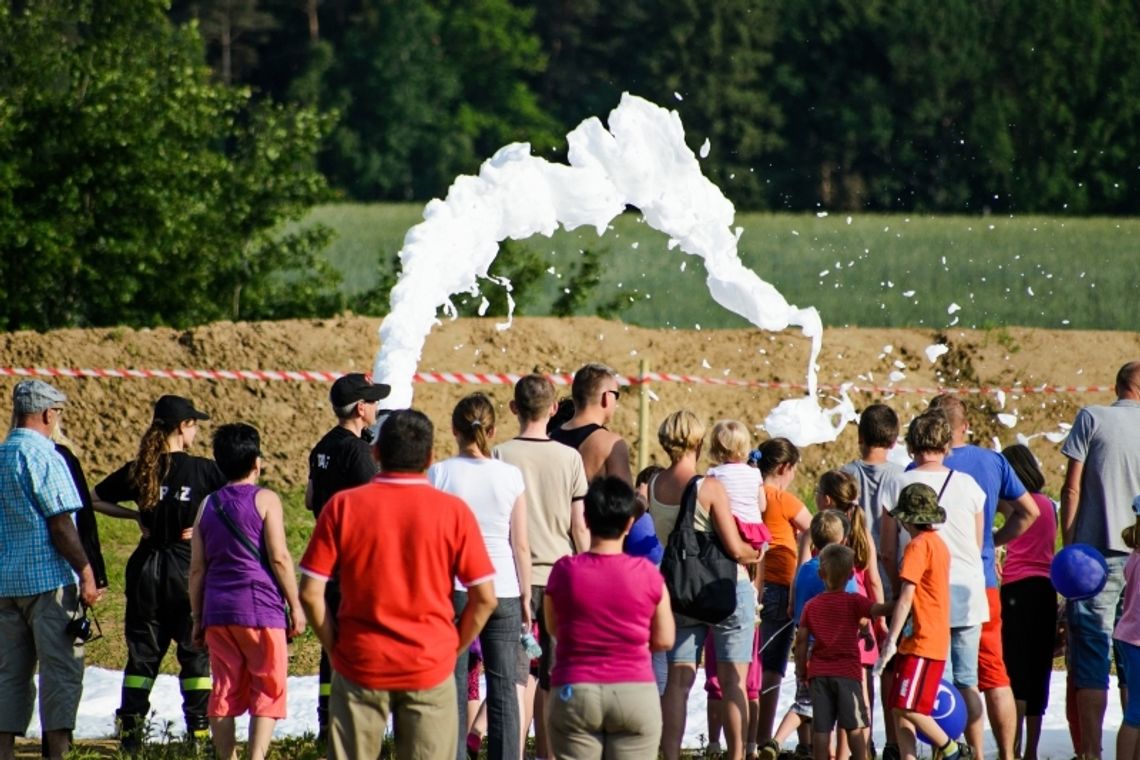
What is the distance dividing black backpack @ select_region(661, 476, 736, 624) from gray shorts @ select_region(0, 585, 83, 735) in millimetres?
2813

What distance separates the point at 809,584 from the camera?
8.35 meters

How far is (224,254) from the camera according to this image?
23016 mm

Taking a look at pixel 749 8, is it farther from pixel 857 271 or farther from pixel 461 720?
pixel 461 720

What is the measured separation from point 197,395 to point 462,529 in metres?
13.1

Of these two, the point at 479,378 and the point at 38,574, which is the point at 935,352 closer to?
the point at 479,378

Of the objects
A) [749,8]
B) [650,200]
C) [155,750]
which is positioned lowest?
[155,750]

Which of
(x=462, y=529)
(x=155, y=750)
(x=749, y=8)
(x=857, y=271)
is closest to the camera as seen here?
(x=462, y=529)

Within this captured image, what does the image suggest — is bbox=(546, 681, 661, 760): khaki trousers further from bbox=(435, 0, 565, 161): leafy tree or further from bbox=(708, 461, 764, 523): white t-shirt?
bbox=(435, 0, 565, 161): leafy tree

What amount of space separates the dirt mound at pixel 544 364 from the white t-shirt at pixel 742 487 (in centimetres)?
1006

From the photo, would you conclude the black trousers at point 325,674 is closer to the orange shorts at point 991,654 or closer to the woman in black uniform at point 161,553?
the woman in black uniform at point 161,553

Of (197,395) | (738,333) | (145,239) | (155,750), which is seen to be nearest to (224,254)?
(145,239)

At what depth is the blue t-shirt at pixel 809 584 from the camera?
8.30 metres

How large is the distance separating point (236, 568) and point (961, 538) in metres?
3.32

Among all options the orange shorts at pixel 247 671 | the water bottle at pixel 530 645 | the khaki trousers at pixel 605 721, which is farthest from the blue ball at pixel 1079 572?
the orange shorts at pixel 247 671
